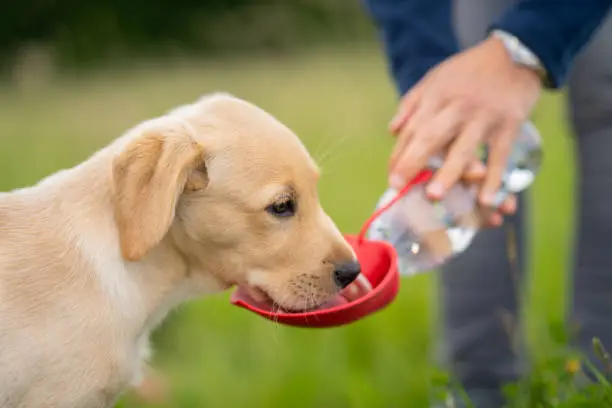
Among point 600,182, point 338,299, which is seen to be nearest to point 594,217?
point 600,182

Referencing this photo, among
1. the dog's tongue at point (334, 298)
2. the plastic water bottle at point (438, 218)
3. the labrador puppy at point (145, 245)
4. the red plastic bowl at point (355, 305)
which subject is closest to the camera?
the labrador puppy at point (145, 245)

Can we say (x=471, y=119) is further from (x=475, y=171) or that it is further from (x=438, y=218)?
(x=438, y=218)

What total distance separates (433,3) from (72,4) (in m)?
11.9

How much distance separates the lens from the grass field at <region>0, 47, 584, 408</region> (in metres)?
3.69

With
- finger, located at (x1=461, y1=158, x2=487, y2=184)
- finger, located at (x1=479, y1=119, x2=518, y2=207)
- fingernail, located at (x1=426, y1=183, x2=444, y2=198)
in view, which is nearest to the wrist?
finger, located at (x1=479, y1=119, x2=518, y2=207)

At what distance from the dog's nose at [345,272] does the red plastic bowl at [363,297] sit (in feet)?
0.17

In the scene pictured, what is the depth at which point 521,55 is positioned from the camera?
266 cm

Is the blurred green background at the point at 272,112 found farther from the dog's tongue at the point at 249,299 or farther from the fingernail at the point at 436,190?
the dog's tongue at the point at 249,299

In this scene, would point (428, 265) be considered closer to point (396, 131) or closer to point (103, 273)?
point (396, 131)

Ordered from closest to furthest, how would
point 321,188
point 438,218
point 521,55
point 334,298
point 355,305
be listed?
point 355,305
point 334,298
point 521,55
point 438,218
point 321,188

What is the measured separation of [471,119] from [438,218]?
0.40 metres

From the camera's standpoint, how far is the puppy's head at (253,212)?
2465 mm

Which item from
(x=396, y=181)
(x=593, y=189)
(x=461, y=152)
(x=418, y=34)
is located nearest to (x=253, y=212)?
(x=396, y=181)

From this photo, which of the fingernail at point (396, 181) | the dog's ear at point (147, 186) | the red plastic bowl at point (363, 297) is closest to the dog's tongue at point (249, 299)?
the red plastic bowl at point (363, 297)
